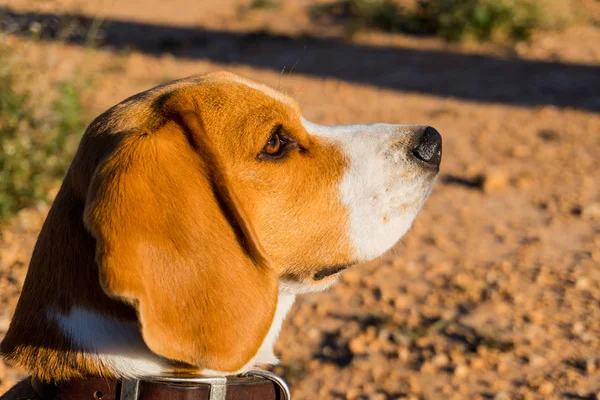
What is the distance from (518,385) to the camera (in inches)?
158

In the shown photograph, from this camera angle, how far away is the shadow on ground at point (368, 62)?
8.97 metres

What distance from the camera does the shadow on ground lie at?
897 centimetres

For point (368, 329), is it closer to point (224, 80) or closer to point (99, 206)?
point (224, 80)

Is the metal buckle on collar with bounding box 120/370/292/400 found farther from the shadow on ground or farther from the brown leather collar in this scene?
the shadow on ground

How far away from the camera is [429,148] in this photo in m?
2.93

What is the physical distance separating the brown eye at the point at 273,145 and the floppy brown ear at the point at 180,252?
1.36 feet

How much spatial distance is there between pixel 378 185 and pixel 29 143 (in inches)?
148

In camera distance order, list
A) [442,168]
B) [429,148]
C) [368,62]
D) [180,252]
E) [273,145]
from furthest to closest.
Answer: [368,62]
[442,168]
[429,148]
[273,145]
[180,252]

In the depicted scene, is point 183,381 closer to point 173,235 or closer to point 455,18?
point 173,235

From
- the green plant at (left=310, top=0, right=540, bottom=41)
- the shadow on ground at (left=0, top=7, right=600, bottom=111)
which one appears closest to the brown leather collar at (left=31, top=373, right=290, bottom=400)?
the shadow on ground at (left=0, top=7, right=600, bottom=111)

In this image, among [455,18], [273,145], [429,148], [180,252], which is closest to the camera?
[180,252]

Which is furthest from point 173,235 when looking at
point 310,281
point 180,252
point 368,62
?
point 368,62

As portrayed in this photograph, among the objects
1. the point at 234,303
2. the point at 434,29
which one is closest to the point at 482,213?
the point at 234,303

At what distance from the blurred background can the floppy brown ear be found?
2136mm
